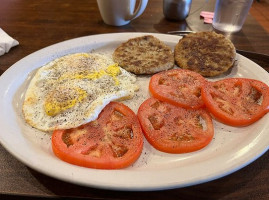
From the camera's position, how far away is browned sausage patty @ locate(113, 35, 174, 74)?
1.79 metres

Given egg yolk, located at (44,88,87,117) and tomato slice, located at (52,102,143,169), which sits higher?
egg yolk, located at (44,88,87,117)

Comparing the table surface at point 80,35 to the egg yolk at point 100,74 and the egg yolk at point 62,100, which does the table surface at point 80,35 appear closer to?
the egg yolk at point 62,100

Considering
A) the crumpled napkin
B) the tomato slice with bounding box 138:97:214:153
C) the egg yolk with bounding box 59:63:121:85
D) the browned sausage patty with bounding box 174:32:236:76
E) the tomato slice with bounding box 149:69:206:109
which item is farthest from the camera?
the crumpled napkin

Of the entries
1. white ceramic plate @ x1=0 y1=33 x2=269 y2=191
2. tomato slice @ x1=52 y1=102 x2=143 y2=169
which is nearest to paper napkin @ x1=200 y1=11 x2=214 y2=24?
white ceramic plate @ x1=0 y1=33 x2=269 y2=191

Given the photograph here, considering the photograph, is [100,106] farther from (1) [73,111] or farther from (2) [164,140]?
(2) [164,140]

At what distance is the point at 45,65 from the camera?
5.94ft

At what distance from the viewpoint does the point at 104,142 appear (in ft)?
4.08

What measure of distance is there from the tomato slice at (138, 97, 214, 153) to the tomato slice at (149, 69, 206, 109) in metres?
0.04

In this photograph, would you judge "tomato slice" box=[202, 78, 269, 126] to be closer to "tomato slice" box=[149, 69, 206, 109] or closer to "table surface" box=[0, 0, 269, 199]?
"tomato slice" box=[149, 69, 206, 109]

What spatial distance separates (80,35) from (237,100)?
1.62m

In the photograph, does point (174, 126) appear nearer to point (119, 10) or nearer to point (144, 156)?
point (144, 156)

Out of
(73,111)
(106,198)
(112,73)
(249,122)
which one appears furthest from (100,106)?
A: (249,122)

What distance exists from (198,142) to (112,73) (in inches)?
30.5

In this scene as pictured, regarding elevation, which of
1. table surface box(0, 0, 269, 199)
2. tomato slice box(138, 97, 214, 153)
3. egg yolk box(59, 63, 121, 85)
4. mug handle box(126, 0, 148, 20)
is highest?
mug handle box(126, 0, 148, 20)
